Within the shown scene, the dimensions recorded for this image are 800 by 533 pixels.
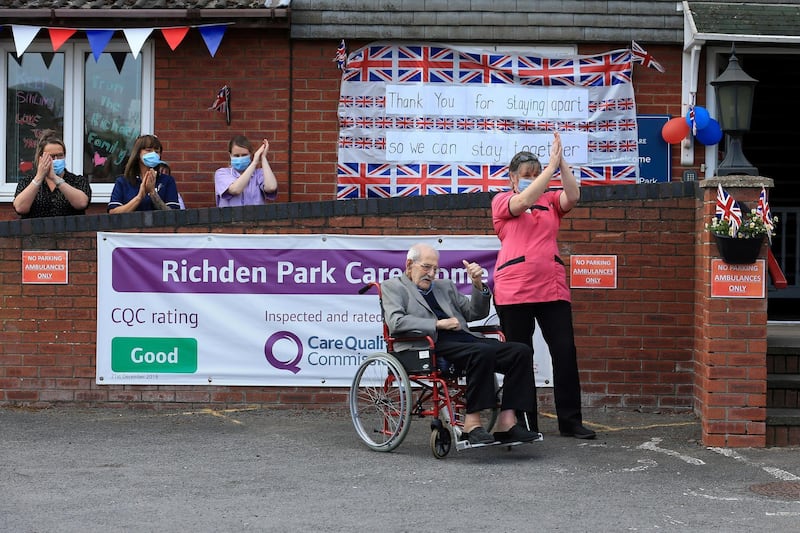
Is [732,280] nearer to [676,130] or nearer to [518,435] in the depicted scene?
Answer: [518,435]

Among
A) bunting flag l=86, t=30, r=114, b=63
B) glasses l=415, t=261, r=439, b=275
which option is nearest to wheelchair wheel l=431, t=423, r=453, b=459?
glasses l=415, t=261, r=439, b=275

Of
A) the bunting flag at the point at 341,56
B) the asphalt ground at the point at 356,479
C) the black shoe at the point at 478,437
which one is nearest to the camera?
the asphalt ground at the point at 356,479

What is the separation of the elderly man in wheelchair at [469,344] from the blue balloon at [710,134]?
12.9 feet

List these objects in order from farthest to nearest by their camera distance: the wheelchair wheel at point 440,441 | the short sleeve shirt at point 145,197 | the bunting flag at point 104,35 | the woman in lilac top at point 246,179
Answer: the bunting flag at point 104,35 < the woman in lilac top at point 246,179 < the short sleeve shirt at point 145,197 < the wheelchair wheel at point 440,441

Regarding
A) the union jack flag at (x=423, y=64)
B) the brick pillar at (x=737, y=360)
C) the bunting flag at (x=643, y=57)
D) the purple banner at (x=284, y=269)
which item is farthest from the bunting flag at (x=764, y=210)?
the union jack flag at (x=423, y=64)

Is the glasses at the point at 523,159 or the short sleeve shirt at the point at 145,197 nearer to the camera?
the glasses at the point at 523,159

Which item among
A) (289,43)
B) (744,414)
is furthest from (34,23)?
(744,414)

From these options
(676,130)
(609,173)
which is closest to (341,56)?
(609,173)

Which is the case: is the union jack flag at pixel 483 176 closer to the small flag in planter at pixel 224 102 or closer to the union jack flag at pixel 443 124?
the union jack flag at pixel 443 124

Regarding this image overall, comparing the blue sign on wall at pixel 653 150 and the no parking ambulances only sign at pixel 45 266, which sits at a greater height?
the blue sign on wall at pixel 653 150

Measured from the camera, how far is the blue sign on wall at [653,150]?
11812 millimetres

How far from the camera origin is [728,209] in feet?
27.7

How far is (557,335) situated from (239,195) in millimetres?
3330

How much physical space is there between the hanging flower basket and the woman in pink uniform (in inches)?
40.8
